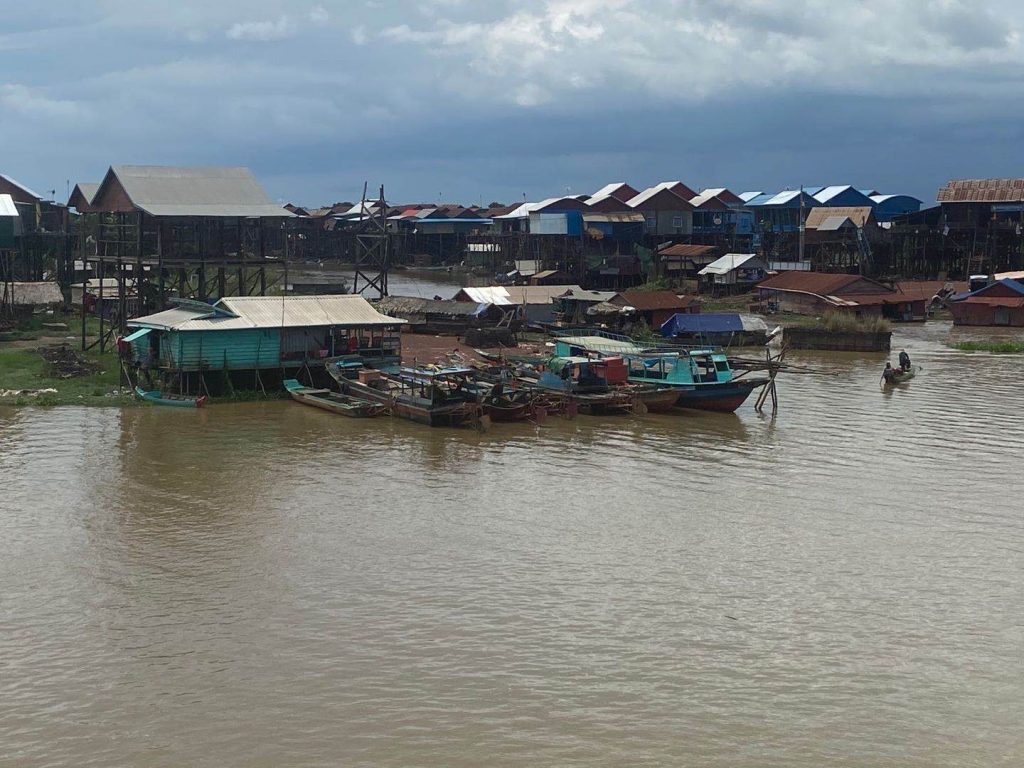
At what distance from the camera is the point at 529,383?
31.5m

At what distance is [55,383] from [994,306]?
4053cm

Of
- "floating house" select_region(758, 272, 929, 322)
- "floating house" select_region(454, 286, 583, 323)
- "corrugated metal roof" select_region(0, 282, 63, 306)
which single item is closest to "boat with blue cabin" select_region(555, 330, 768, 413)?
"floating house" select_region(454, 286, 583, 323)

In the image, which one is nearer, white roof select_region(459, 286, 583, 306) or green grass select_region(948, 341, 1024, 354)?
green grass select_region(948, 341, 1024, 354)

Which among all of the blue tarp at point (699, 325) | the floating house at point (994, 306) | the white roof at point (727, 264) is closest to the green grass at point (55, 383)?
the blue tarp at point (699, 325)

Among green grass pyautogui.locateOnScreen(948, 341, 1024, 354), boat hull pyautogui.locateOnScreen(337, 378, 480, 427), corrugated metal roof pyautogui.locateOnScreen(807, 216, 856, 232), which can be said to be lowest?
boat hull pyautogui.locateOnScreen(337, 378, 480, 427)

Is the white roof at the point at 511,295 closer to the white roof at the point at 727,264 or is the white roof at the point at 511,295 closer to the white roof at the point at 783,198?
the white roof at the point at 727,264

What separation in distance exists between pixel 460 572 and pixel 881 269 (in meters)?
58.7

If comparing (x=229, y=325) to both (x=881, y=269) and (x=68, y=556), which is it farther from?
(x=881, y=269)

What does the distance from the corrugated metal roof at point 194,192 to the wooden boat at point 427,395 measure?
8.57 metres

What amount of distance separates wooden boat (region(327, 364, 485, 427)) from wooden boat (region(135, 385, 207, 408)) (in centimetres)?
390

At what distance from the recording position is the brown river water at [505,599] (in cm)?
1259

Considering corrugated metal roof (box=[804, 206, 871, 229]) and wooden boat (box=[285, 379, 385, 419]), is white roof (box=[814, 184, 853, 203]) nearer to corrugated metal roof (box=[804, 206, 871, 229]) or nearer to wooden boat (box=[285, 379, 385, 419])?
corrugated metal roof (box=[804, 206, 871, 229])

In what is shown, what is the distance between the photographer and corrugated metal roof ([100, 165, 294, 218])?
3522 cm

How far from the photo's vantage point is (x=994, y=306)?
5266cm
